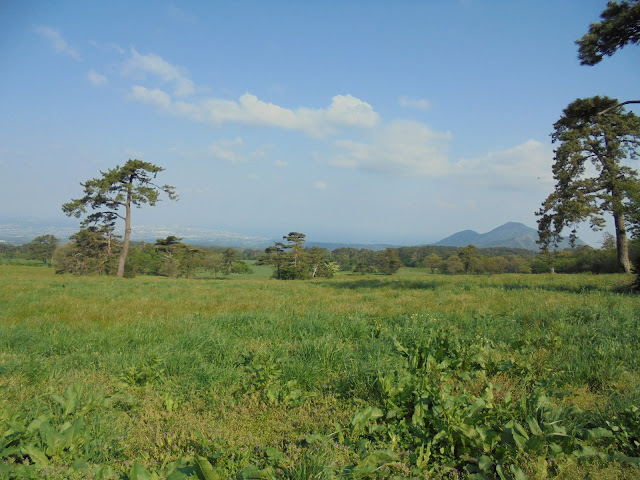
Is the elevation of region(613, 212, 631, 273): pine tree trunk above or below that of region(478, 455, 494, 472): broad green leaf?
above

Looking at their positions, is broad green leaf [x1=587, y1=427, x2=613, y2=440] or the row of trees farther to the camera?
the row of trees

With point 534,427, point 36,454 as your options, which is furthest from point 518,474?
point 36,454

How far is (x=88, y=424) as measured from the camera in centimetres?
317

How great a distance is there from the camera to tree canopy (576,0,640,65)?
35.8 feet

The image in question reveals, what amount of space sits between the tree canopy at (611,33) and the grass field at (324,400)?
429 inches

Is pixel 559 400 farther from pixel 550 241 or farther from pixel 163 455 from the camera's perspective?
pixel 550 241

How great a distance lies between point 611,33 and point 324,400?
15.8m

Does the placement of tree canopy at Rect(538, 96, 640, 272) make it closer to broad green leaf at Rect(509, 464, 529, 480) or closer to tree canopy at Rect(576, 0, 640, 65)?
tree canopy at Rect(576, 0, 640, 65)

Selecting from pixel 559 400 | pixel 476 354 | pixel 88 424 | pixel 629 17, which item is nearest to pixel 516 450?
pixel 559 400

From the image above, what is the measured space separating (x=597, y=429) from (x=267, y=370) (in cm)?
343

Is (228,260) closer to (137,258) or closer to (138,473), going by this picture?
(137,258)

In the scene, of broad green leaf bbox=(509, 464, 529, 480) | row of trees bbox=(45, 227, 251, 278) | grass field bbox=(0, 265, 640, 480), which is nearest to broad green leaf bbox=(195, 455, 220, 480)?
grass field bbox=(0, 265, 640, 480)

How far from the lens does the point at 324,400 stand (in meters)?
3.78

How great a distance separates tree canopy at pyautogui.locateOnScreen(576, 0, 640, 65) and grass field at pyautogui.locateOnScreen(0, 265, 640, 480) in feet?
35.7
